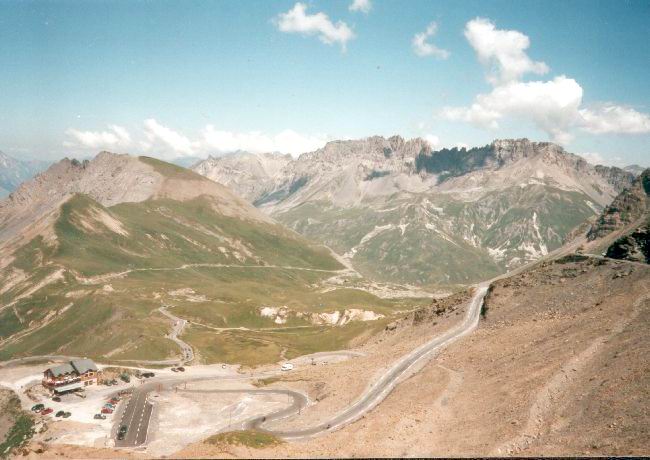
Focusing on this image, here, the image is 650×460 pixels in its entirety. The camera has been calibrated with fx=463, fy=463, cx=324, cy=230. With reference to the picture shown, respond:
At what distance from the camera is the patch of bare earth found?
172ft

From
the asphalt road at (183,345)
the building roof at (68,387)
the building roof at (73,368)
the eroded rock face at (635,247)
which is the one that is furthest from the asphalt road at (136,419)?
the eroded rock face at (635,247)

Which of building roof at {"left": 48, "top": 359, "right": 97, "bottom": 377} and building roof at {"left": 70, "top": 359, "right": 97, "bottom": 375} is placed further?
building roof at {"left": 70, "top": 359, "right": 97, "bottom": 375}

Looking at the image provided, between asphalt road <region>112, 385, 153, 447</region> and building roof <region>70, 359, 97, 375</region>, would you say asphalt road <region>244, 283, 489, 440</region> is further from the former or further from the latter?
building roof <region>70, 359, 97, 375</region>

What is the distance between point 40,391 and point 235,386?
46.8 meters

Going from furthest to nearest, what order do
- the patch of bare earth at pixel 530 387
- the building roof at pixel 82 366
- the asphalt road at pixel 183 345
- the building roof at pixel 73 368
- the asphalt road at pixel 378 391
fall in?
1. the asphalt road at pixel 183 345
2. the building roof at pixel 82 366
3. the building roof at pixel 73 368
4. the asphalt road at pixel 378 391
5. the patch of bare earth at pixel 530 387

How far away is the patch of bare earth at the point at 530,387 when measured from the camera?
52375 millimetres

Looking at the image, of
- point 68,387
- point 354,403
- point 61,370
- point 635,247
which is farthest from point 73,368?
point 635,247

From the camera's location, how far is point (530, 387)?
65.0 metres

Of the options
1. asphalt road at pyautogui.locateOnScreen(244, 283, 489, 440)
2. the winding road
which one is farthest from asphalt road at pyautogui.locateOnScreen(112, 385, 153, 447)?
asphalt road at pyautogui.locateOnScreen(244, 283, 489, 440)

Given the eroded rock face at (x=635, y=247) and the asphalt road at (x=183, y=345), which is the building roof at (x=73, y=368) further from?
the eroded rock face at (x=635, y=247)

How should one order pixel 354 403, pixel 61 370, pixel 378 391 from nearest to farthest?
1. pixel 354 403
2. pixel 378 391
3. pixel 61 370

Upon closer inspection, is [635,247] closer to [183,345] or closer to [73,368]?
[73,368]


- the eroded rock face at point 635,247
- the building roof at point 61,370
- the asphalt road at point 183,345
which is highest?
the eroded rock face at point 635,247

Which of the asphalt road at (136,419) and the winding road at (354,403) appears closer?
the winding road at (354,403)
